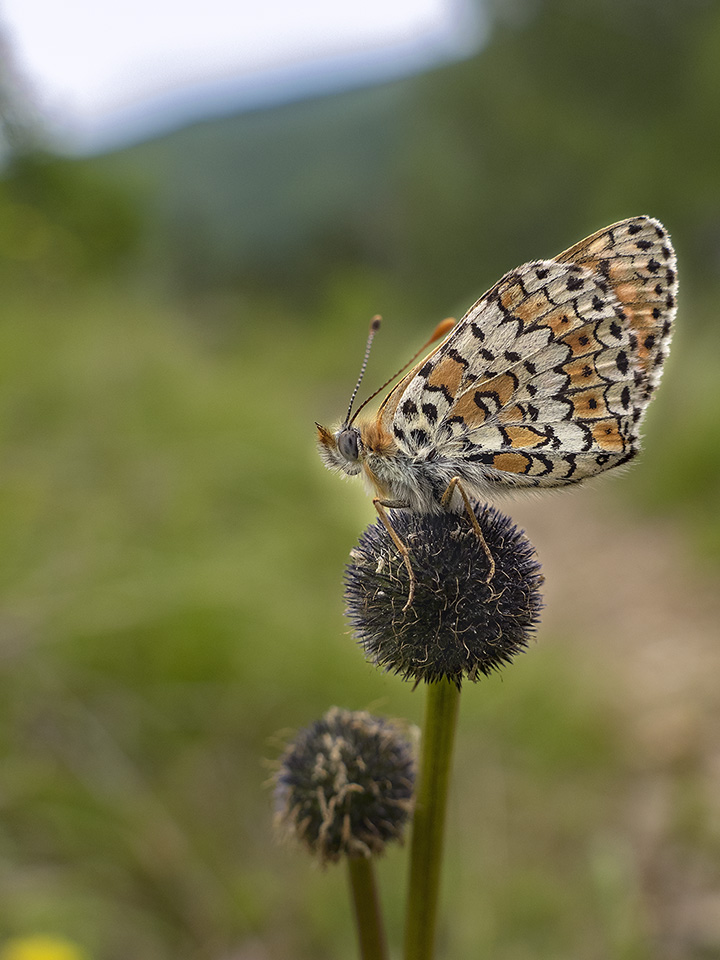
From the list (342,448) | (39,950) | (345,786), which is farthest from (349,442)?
(39,950)

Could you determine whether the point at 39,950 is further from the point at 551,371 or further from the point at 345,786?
the point at 551,371

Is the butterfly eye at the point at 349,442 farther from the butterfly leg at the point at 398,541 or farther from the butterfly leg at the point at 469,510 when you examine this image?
the butterfly leg at the point at 469,510

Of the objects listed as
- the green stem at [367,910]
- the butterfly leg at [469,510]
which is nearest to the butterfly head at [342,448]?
the butterfly leg at [469,510]

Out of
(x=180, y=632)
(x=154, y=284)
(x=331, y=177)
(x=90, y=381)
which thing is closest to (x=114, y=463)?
(x=90, y=381)

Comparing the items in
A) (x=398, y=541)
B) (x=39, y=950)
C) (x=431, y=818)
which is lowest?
(x=39, y=950)

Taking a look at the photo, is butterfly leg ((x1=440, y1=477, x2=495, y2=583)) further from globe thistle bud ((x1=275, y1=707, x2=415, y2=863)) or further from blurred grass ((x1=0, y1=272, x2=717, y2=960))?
blurred grass ((x1=0, y1=272, x2=717, y2=960))

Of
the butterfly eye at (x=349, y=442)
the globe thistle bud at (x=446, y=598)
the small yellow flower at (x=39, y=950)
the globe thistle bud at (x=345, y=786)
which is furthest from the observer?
the small yellow flower at (x=39, y=950)
